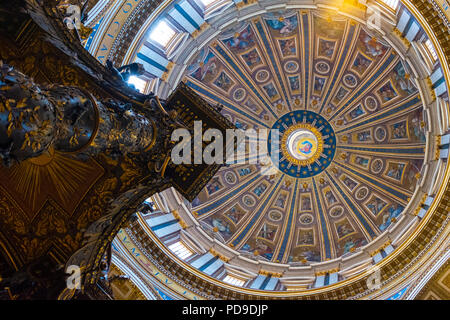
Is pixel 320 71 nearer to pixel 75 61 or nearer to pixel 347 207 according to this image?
pixel 347 207

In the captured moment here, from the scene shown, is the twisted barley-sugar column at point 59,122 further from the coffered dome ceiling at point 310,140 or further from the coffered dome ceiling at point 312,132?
the coffered dome ceiling at point 312,132

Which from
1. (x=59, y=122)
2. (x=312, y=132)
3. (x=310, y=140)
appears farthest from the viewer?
(x=310, y=140)

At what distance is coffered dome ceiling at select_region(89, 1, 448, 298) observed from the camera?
15.5 m

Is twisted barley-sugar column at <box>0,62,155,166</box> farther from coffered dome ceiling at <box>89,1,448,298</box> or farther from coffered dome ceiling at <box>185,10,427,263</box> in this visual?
coffered dome ceiling at <box>185,10,427,263</box>

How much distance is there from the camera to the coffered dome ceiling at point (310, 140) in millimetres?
15516

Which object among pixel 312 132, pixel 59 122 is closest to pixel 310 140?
pixel 312 132

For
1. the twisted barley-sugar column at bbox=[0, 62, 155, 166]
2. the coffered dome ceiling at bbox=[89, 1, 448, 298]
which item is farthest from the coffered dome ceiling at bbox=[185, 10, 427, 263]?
the twisted barley-sugar column at bbox=[0, 62, 155, 166]

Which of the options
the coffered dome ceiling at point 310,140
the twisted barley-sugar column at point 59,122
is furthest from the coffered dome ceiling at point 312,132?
the twisted barley-sugar column at point 59,122

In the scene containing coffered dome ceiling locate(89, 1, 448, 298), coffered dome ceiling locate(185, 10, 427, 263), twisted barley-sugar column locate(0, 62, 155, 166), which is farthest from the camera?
coffered dome ceiling locate(185, 10, 427, 263)

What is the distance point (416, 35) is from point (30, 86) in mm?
14168

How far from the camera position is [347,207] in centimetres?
2302

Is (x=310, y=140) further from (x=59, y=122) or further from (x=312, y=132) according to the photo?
(x=59, y=122)

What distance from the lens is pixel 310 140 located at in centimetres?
2494
